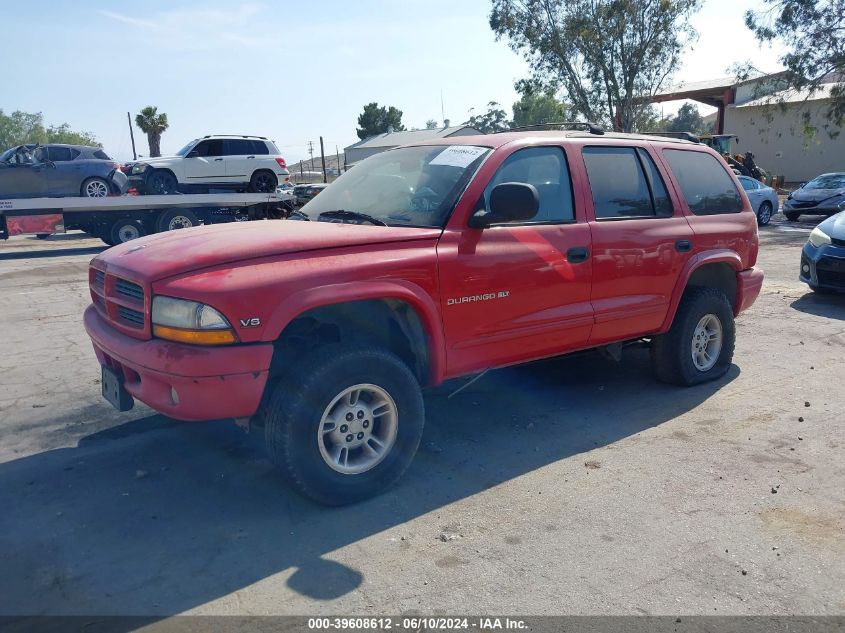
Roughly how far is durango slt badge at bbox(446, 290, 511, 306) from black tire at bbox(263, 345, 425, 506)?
470 millimetres

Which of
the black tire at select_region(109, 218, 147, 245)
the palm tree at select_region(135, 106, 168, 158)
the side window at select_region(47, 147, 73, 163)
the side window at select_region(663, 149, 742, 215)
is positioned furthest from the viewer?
the palm tree at select_region(135, 106, 168, 158)

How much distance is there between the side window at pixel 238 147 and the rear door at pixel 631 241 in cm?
1781

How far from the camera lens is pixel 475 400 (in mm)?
5570

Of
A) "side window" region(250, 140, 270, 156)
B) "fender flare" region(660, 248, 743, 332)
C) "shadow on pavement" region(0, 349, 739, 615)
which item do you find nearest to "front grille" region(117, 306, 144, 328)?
"shadow on pavement" region(0, 349, 739, 615)

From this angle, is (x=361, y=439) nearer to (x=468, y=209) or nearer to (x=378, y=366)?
(x=378, y=366)

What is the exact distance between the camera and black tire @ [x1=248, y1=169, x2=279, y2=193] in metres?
21.8

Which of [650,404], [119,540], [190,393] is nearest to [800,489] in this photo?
[650,404]

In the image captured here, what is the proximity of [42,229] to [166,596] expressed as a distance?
15.5m

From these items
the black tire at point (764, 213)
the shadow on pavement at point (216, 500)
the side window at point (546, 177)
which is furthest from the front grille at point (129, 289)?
the black tire at point (764, 213)

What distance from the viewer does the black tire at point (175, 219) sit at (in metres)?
17.3

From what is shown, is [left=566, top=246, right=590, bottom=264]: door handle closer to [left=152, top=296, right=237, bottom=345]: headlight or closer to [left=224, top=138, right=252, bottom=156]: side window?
[left=152, top=296, right=237, bottom=345]: headlight

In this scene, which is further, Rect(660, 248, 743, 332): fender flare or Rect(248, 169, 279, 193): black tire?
Rect(248, 169, 279, 193): black tire

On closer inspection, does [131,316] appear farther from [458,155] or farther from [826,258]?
[826,258]

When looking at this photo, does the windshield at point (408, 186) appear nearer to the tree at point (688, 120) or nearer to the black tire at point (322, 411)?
the black tire at point (322, 411)
